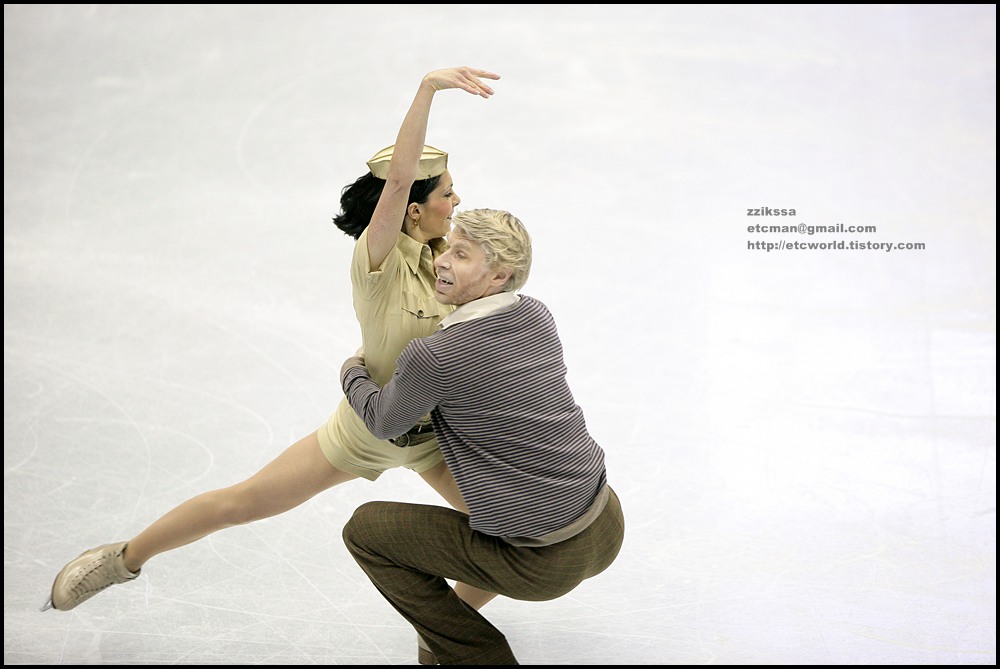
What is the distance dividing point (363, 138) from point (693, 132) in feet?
7.08

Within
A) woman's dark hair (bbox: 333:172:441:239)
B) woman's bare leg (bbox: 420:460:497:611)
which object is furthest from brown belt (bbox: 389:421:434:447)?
woman's dark hair (bbox: 333:172:441:239)

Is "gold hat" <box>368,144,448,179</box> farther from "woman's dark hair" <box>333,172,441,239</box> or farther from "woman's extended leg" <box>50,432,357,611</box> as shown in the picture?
"woman's extended leg" <box>50,432,357,611</box>

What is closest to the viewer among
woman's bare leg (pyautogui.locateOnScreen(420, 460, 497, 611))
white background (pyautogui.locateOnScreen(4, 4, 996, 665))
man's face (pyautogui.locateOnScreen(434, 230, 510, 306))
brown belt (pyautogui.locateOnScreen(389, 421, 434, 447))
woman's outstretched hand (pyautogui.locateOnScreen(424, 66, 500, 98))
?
man's face (pyautogui.locateOnScreen(434, 230, 510, 306))

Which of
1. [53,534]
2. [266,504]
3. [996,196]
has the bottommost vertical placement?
[996,196]

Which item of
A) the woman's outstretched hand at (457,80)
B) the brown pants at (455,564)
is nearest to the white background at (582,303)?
the brown pants at (455,564)

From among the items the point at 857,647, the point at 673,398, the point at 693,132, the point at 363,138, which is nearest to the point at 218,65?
the point at 363,138

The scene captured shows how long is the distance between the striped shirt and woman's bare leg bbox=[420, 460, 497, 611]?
427 mm

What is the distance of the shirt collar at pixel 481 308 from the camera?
235cm

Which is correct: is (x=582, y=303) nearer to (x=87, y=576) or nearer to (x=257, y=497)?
(x=257, y=497)

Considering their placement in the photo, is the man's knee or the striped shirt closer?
the striped shirt

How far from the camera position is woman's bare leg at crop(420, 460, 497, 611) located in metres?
2.85

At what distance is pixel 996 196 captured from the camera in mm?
6531

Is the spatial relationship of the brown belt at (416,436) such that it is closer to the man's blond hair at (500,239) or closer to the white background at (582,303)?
the man's blond hair at (500,239)

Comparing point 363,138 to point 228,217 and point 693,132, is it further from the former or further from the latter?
point 693,132
